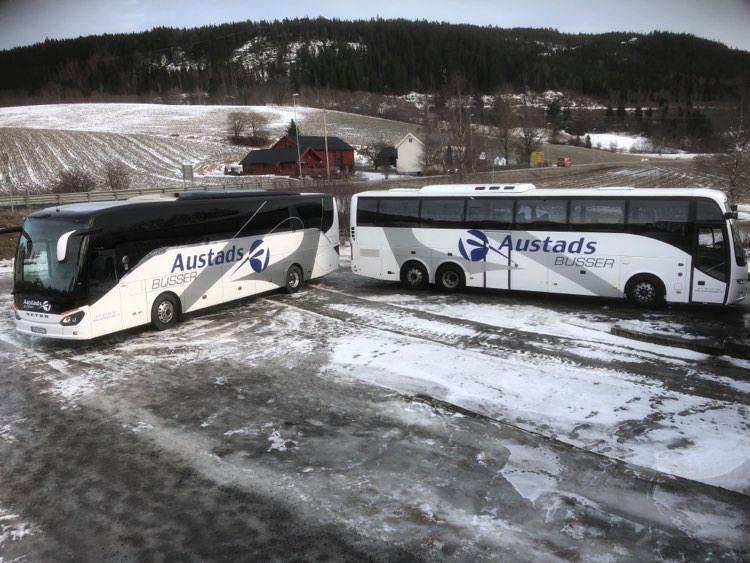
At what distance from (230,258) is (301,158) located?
66.5 metres

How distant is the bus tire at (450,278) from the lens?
1730 cm

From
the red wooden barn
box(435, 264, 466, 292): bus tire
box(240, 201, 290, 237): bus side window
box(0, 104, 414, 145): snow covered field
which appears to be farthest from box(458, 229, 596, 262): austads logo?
box(0, 104, 414, 145): snow covered field

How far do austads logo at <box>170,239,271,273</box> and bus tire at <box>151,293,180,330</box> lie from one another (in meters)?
0.69

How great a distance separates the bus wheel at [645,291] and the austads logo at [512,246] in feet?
4.27

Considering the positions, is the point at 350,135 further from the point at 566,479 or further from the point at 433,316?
the point at 566,479

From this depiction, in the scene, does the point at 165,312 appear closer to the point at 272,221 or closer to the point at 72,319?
the point at 72,319

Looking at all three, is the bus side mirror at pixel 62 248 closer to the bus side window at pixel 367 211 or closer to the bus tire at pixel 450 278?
the bus side window at pixel 367 211

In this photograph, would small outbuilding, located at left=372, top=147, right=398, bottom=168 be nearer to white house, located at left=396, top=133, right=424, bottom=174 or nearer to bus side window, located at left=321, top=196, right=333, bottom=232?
white house, located at left=396, top=133, right=424, bottom=174

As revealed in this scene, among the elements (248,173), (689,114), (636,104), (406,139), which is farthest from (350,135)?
(636,104)

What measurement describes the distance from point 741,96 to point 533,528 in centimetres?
3510

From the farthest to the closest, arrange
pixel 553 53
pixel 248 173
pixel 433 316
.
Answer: pixel 553 53 < pixel 248 173 < pixel 433 316

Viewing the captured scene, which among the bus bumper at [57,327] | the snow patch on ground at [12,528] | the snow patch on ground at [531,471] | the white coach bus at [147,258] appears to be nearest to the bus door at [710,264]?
the snow patch on ground at [531,471]

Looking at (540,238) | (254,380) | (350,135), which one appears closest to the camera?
(254,380)

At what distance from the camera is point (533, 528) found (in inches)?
229
